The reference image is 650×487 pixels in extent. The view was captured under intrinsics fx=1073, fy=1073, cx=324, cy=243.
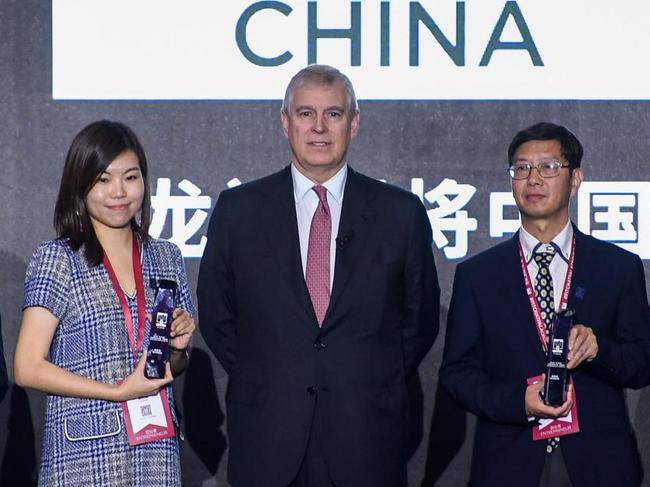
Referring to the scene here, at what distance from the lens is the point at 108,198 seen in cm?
286

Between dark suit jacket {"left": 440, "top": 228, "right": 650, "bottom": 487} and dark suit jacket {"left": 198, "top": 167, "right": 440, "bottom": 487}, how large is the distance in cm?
18

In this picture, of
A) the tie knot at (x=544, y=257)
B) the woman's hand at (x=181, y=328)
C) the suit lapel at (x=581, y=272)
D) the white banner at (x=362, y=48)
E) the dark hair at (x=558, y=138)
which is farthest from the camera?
the white banner at (x=362, y=48)

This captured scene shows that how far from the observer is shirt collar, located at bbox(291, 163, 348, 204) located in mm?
3135

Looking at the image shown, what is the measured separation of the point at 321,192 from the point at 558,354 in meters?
0.85

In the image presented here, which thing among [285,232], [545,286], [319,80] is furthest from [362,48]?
[545,286]

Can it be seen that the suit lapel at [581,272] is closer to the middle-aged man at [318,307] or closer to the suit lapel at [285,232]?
the middle-aged man at [318,307]

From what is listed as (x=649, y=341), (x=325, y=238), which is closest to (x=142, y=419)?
(x=325, y=238)

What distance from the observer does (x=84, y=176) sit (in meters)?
2.85

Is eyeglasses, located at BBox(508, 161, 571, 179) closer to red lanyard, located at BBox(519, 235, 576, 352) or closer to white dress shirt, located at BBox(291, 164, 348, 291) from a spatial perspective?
red lanyard, located at BBox(519, 235, 576, 352)

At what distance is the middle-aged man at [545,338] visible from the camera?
2889 mm

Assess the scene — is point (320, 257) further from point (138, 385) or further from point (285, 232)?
point (138, 385)

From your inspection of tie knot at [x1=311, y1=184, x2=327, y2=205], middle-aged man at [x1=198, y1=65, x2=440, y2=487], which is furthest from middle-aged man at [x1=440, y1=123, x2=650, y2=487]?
tie knot at [x1=311, y1=184, x2=327, y2=205]

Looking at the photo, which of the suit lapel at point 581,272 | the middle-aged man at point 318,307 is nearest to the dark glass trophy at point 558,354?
the suit lapel at point 581,272

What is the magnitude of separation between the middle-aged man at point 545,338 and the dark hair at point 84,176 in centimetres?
105
